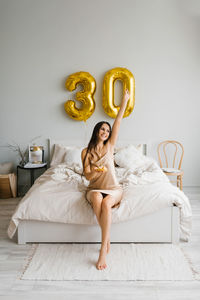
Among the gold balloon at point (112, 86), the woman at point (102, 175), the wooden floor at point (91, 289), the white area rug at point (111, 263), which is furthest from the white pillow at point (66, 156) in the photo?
the wooden floor at point (91, 289)

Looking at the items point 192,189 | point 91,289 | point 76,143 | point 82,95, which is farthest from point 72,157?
point 91,289

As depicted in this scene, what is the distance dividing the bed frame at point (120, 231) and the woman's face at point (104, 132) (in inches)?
30.1

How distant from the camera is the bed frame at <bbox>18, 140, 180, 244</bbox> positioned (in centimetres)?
255

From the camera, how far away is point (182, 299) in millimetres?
1815

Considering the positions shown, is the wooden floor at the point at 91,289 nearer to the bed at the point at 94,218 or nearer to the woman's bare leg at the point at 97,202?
the bed at the point at 94,218

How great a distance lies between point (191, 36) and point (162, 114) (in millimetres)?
1198

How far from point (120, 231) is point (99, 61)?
8.76 feet

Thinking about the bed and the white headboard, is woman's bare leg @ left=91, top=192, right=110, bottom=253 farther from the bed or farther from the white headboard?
the white headboard

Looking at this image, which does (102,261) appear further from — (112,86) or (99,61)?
(99,61)

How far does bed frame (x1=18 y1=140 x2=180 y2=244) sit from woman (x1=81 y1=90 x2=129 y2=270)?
0.71 feet

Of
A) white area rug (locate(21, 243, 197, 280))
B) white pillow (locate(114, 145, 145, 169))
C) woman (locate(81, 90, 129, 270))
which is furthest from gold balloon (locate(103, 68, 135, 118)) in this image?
white area rug (locate(21, 243, 197, 280))

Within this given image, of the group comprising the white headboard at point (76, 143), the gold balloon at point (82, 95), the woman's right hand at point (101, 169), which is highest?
the gold balloon at point (82, 95)

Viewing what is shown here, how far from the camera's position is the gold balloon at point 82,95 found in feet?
13.9

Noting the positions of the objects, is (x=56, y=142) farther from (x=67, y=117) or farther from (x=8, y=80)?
(x=8, y=80)
